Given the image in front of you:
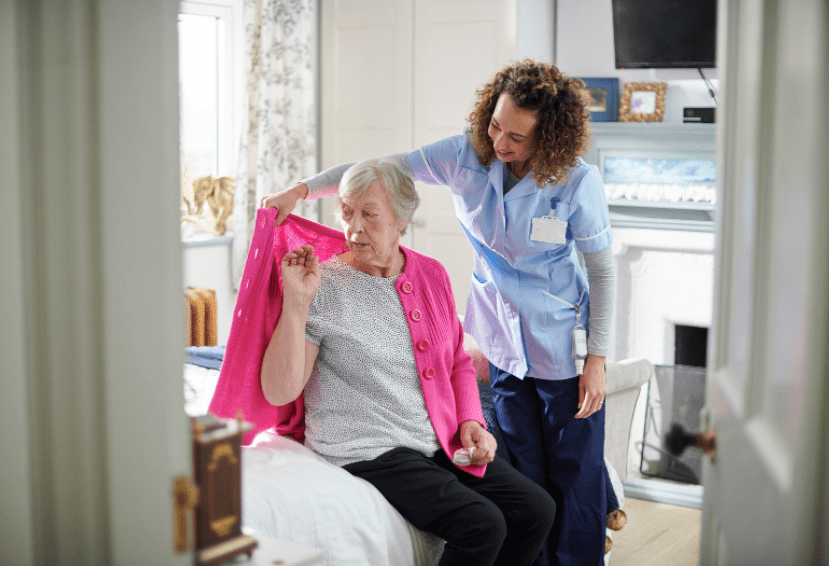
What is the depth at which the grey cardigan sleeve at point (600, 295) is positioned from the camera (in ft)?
6.38

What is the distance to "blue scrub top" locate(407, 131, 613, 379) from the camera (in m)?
1.94

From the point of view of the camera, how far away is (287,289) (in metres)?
1.73

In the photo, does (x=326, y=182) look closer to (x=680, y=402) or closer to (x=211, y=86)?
(x=680, y=402)

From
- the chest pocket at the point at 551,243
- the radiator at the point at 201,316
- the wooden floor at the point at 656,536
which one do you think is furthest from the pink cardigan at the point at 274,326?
the radiator at the point at 201,316

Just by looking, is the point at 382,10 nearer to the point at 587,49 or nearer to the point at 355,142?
the point at 355,142

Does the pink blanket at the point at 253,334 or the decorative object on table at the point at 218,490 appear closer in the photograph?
Result: the decorative object on table at the point at 218,490

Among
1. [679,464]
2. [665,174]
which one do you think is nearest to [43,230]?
[679,464]

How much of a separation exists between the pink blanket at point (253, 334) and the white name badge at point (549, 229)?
0.61m

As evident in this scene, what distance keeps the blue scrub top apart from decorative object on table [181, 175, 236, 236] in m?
2.54

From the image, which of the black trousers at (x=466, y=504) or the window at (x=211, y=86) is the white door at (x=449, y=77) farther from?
the black trousers at (x=466, y=504)

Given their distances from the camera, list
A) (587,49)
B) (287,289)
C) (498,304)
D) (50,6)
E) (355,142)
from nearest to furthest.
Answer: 1. (50,6)
2. (287,289)
3. (498,304)
4. (587,49)
5. (355,142)

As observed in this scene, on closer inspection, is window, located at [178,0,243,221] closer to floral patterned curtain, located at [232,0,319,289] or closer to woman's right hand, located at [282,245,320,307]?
floral patterned curtain, located at [232,0,319,289]

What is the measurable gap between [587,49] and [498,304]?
2708 mm

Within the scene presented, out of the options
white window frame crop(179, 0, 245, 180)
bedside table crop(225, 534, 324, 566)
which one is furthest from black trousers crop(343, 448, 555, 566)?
white window frame crop(179, 0, 245, 180)
